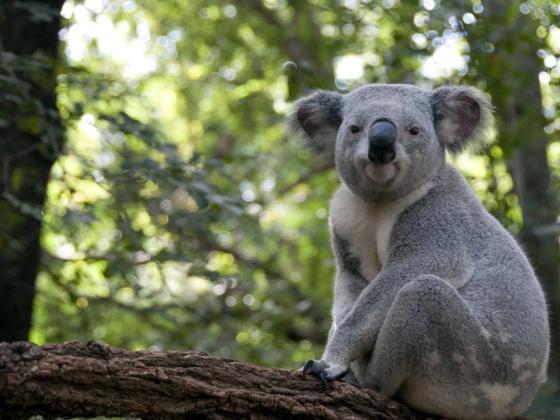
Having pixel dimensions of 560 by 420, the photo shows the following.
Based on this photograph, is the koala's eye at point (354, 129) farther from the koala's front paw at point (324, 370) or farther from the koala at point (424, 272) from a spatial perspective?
the koala's front paw at point (324, 370)

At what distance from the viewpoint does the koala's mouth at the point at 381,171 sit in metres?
4.93

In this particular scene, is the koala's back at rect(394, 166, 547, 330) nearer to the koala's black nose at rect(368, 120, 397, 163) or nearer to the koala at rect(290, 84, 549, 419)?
the koala at rect(290, 84, 549, 419)

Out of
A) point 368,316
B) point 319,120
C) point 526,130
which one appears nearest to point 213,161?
point 319,120

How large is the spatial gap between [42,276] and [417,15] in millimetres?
7445

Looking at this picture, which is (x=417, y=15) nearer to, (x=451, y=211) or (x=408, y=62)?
(x=408, y=62)

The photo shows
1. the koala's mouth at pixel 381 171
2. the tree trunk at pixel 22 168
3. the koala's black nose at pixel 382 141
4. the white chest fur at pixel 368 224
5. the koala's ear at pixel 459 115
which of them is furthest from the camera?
the tree trunk at pixel 22 168

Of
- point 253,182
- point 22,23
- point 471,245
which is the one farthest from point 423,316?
point 253,182

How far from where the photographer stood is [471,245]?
503 cm

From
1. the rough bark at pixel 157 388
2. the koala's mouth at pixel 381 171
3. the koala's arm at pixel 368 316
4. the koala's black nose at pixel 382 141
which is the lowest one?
the rough bark at pixel 157 388

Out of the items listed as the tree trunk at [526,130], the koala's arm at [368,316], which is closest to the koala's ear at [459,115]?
the koala's arm at [368,316]

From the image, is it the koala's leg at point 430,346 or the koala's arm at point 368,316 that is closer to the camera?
the koala's leg at point 430,346

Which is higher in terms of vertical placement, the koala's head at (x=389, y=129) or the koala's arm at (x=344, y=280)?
the koala's head at (x=389, y=129)

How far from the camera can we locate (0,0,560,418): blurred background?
21.2 feet

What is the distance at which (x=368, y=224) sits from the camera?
5293 millimetres
